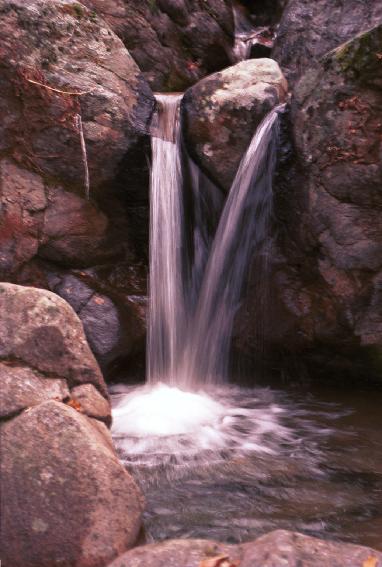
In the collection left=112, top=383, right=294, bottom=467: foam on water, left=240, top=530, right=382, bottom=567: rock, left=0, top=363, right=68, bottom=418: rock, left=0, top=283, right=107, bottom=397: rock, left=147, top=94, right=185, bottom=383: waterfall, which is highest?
left=147, top=94, right=185, bottom=383: waterfall

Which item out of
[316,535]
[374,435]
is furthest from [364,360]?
[316,535]

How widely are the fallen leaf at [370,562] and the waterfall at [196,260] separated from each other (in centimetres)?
379

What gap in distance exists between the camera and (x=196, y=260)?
628 centimetres

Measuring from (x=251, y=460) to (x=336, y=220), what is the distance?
8.75 feet

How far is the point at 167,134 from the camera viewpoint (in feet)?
20.7

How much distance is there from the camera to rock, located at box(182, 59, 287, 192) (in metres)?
6.10

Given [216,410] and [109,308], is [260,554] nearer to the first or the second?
[216,410]

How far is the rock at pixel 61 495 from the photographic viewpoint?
7.86 ft

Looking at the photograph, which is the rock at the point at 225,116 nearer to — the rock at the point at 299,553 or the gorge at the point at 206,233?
the gorge at the point at 206,233

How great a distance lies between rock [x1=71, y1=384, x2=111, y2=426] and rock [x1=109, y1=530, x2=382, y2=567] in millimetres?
864

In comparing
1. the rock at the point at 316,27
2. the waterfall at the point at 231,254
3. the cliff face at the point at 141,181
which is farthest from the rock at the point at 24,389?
the rock at the point at 316,27

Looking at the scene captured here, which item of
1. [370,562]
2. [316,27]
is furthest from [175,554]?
[316,27]

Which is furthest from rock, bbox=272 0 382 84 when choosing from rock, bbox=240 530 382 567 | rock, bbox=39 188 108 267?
rock, bbox=240 530 382 567

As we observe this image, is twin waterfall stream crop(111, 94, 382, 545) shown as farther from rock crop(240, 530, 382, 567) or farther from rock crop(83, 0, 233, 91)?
rock crop(83, 0, 233, 91)
